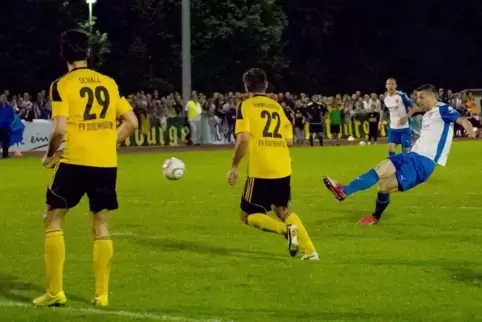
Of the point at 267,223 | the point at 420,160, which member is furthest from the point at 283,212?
the point at 420,160

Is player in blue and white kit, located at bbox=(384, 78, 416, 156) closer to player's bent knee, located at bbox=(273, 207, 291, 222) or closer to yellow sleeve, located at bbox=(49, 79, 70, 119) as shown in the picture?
player's bent knee, located at bbox=(273, 207, 291, 222)

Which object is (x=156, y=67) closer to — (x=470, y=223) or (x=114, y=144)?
(x=470, y=223)

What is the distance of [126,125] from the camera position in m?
8.58

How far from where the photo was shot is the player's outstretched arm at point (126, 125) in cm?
855

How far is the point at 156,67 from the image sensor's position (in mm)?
50750

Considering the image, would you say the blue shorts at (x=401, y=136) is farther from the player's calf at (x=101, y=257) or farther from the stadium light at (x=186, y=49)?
the stadium light at (x=186, y=49)

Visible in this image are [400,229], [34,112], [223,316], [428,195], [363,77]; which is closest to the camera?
[223,316]

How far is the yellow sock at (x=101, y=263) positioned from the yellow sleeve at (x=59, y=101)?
105 cm

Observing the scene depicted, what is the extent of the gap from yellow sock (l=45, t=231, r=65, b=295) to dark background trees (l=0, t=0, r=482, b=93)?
124 ft

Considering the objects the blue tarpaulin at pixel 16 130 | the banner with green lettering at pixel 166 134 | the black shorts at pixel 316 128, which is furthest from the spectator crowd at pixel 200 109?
the blue tarpaulin at pixel 16 130

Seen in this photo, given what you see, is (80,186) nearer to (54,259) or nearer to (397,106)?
(54,259)

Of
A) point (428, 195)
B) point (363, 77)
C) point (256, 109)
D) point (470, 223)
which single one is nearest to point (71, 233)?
point (256, 109)

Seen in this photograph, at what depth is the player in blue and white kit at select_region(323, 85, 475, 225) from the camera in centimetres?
1282

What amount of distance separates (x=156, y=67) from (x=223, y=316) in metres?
43.2
